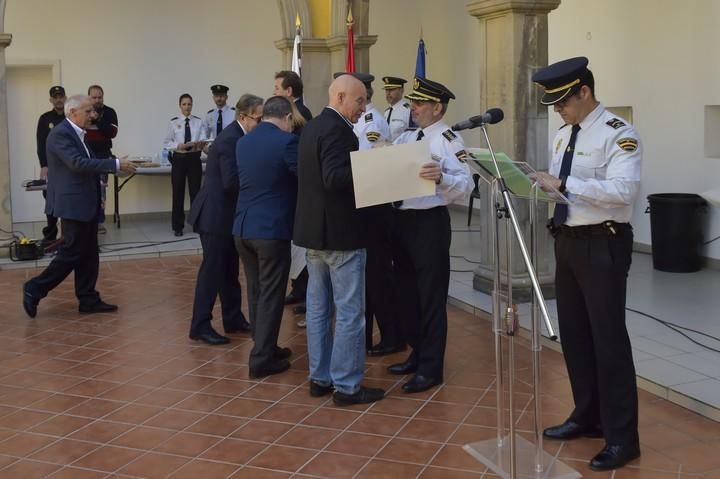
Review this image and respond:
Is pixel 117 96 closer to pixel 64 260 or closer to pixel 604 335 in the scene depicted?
pixel 64 260

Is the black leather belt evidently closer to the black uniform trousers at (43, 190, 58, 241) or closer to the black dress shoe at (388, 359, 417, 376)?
the black dress shoe at (388, 359, 417, 376)

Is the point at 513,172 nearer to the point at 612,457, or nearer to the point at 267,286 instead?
the point at 612,457

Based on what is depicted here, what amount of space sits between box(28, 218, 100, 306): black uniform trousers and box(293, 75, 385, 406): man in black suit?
289cm

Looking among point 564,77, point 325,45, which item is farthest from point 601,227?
point 325,45

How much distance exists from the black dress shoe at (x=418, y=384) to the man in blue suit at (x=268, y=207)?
2.99ft

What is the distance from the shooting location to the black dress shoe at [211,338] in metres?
6.35

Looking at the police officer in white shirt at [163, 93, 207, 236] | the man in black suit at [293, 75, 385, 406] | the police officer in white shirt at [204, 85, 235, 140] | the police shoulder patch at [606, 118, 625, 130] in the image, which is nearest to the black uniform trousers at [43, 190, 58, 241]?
the police officer in white shirt at [163, 93, 207, 236]

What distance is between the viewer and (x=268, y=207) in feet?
17.6

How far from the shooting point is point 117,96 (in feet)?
41.6

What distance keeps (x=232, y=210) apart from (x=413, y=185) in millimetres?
2084

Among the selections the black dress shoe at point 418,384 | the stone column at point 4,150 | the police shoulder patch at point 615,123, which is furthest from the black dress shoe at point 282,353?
the stone column at point 4,150

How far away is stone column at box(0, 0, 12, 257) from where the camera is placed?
9211mm

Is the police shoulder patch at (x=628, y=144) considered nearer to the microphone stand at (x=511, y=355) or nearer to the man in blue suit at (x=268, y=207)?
the microphone stand at (x=511, y=355)

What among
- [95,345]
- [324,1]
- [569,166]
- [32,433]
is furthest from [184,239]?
[569,166]
